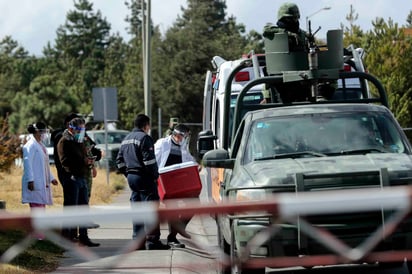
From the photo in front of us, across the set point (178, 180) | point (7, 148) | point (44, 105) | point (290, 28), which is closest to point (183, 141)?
point (178, 180)

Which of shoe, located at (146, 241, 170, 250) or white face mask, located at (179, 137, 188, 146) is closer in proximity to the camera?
shoe, located at (146, 241, 170, 250)

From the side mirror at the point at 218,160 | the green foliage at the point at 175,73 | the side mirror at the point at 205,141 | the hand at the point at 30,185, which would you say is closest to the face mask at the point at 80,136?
the hand at the point at 30,185

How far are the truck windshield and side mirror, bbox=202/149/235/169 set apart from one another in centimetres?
20

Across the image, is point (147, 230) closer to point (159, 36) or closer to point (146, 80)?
point (146, 80)

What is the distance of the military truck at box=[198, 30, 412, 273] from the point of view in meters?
7.54

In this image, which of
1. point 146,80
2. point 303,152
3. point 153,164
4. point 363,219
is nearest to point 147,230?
point 363,219

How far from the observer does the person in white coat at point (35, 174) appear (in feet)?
41.3

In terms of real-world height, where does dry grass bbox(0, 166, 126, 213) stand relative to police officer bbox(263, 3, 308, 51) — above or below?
below

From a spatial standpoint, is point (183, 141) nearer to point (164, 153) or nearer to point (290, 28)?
point (164, 153)

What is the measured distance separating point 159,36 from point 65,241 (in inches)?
1986

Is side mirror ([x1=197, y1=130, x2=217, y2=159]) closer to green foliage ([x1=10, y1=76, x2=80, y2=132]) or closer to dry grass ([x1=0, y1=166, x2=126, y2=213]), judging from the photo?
dry grass ([x1=0, y1=166, x2=126, y2=213])

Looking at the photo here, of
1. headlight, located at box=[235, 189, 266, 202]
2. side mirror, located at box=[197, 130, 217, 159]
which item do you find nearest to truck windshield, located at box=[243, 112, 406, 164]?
headlight, located at box=[235, 189, 266, 202]

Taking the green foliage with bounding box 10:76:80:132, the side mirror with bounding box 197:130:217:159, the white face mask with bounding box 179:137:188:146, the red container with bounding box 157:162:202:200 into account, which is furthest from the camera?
the green foliage with bounding box 10:76:80:132

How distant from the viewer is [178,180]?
40.4 ft
